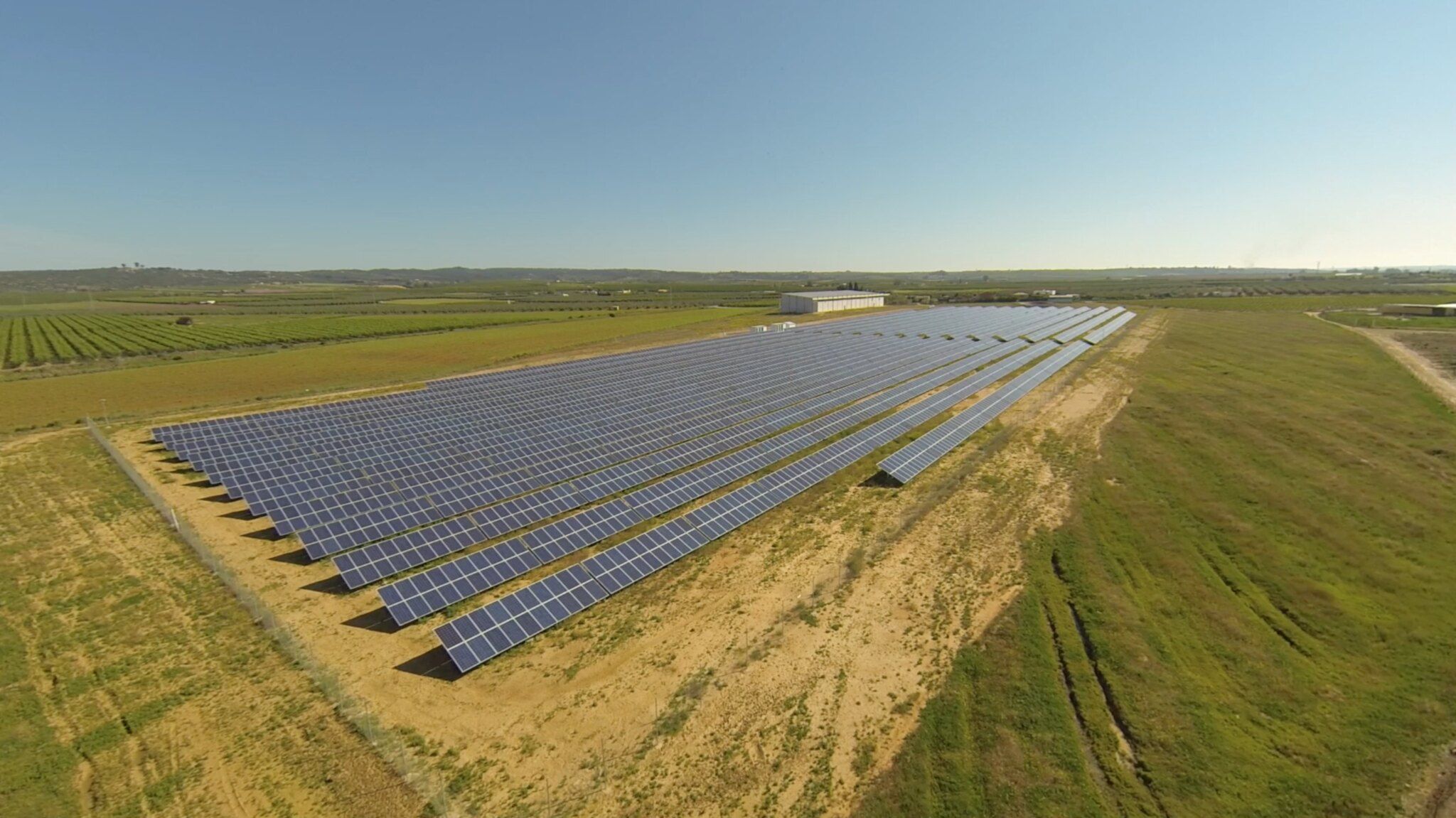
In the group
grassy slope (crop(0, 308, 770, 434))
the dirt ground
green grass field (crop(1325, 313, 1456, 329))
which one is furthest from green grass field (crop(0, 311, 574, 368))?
green grass field (crop(1325, 313, 1456, 329))

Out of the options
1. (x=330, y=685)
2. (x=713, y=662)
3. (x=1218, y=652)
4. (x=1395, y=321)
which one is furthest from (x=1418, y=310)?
(x=330, y=685)

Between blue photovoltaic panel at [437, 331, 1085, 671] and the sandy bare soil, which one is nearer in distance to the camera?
blue photovoltaic panel at [437, 331, 1085, 671]

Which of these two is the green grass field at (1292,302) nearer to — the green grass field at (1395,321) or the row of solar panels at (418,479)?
the green grass field at (1395,321)

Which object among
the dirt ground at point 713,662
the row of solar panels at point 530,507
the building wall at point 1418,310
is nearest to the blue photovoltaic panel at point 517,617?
the dirt ground at point 713,662

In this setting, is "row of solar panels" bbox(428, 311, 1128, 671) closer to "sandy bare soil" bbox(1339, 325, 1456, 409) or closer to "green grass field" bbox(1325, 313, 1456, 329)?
"sandy bare soil" bbox(1339, 325, 1456, 409)

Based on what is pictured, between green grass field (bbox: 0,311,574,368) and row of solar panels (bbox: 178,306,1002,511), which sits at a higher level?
green grass field (bbox: 0,311,574,368)

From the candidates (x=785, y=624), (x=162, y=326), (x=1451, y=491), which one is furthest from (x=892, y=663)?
(x=162, y=326)

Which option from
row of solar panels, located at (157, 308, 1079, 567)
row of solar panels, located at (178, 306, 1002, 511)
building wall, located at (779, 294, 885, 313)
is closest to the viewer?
row of solar panels, located at (157, 308, 1079, 567)

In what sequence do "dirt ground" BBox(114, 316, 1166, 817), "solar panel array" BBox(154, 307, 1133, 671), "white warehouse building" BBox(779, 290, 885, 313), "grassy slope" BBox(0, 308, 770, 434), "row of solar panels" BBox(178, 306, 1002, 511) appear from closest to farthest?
1. "dirt ground" BBox(114, 316, 1166, 817)
2. "solar panel array" BBox(154, 307, 1133, 671)
3. "row of solar panels" BBox(178, 306, 1002, 511)
4. "grassy slope" BBox(0, 308, 770, 434)
5. "white warehouse building" BBox(779, 290, 885, 313)
